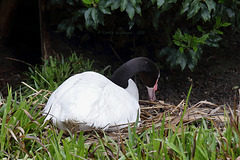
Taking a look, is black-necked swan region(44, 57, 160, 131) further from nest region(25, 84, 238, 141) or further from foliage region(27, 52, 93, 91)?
foliage region(27, 52, 93, 91)

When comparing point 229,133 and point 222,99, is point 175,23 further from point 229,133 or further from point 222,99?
point 229,133

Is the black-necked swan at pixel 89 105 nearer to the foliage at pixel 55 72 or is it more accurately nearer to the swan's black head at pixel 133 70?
the swan's black head at pixel 133 70

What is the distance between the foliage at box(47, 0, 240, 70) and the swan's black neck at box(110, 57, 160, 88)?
0.45m

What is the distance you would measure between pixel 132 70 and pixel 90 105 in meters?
1.19

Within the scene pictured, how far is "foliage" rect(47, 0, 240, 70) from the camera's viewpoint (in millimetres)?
4168

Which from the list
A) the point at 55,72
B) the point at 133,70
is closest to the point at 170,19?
the point at 133,70

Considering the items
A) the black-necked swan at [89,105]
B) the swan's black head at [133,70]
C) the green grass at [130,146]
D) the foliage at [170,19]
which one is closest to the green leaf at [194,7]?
the foliage at [170,19]

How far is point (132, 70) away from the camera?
418 centimetres

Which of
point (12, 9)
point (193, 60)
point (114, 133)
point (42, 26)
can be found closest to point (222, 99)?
point (193, 60)

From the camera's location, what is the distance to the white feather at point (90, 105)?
3039mm

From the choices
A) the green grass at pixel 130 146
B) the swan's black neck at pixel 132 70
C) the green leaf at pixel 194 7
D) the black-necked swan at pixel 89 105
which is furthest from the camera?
the swan's black neck at pixel 132 70

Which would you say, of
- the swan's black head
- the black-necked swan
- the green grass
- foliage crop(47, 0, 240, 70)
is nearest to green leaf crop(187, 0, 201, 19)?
foliage crop(47, 0, 240, 70)

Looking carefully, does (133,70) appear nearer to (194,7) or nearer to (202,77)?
(194,7)

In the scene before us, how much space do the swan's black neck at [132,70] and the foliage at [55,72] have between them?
0.84 meters
